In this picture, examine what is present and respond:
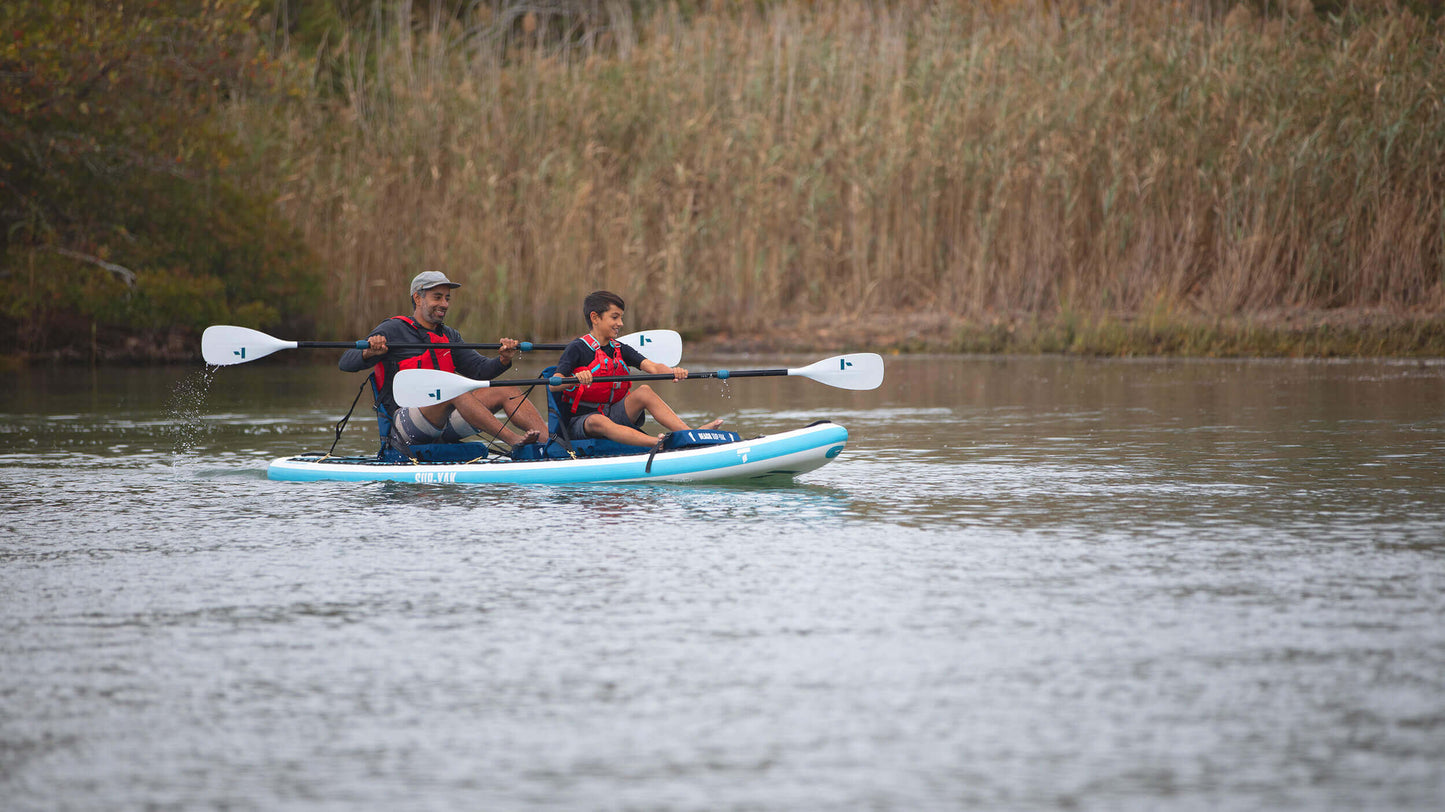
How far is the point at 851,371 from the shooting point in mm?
10781

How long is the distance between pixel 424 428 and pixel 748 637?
5.17m

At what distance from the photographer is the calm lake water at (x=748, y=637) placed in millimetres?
3955

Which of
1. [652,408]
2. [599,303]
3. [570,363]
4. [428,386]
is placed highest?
[599,303]

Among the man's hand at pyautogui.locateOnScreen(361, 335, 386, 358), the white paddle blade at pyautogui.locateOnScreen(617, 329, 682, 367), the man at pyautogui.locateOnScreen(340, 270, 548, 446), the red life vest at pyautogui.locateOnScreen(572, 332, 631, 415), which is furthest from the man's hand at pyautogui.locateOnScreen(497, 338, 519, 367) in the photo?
the white paddle blade at pyautogui.locateOnScreen(617, 329, 682, 367)

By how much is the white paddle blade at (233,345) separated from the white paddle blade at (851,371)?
3.63 m

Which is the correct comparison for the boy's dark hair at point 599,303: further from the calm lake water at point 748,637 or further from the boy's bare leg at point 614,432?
the calm lake water at point 748,637

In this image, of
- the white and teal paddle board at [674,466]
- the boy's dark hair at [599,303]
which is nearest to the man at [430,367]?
the boy's dark hair at [599,303]

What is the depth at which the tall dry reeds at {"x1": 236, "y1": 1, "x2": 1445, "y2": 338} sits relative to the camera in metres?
18.7

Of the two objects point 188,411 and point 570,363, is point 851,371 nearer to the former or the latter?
point 570,363

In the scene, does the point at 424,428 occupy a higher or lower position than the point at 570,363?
lower

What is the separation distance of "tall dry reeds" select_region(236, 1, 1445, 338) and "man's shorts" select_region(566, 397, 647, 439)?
9795 mm

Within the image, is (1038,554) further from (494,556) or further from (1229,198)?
(1229,198)

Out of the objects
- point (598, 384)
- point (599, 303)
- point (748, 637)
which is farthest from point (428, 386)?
point (748, 637)

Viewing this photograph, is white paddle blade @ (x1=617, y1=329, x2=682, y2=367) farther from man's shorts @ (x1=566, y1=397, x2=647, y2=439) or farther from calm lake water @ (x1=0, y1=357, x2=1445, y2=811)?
calm lake water @ (x1=0, y1=357, x2=1445, y2=811)
